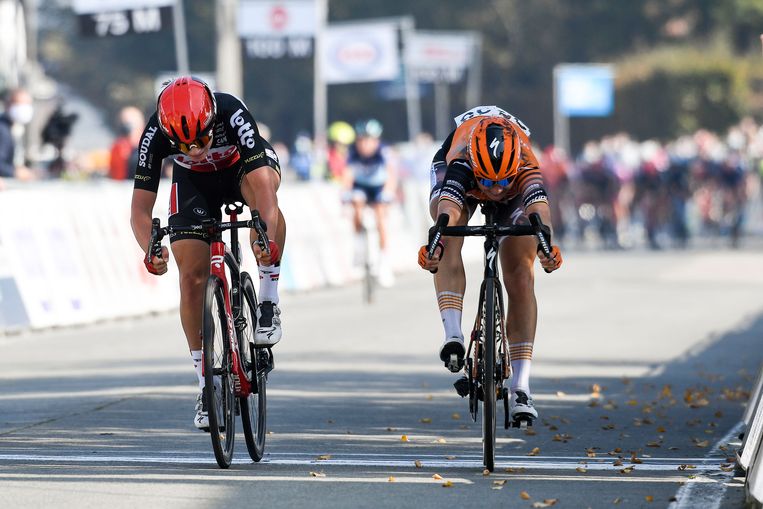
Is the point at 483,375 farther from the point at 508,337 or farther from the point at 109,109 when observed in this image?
the point at 109,109

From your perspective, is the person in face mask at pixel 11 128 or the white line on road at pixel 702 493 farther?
the person in face mask at pixel 11 128

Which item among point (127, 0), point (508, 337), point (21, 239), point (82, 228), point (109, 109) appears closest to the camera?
point (508, 337)

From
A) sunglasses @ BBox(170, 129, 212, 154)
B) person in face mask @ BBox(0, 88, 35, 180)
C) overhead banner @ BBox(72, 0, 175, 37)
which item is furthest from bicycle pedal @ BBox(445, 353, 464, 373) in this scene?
overhead banner @ BBox(72, 0, 175, 37)

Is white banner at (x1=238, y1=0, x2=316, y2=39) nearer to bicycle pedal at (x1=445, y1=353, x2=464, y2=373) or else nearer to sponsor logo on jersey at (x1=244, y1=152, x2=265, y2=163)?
sponsor logo on jersey at (x1=244, y1=152, x2=265, y2=163)

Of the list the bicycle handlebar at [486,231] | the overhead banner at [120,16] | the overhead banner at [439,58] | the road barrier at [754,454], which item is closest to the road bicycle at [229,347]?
the bicycle handlebar at [486,231]

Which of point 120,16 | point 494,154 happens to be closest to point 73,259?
point 120,16

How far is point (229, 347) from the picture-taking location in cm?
846

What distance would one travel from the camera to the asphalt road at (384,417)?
25.9ft

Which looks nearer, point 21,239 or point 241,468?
point 241,468

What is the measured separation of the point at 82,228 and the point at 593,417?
8.05 metres

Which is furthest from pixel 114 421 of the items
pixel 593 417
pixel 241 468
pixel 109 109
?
pixel 109 109

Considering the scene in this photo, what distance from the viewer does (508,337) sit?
920 centimetres

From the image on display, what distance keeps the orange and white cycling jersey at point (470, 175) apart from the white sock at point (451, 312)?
474 millimetres

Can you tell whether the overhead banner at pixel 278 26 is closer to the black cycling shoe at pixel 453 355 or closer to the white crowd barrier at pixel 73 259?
the white crowd barrier at pixel 73 259
